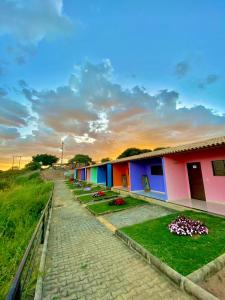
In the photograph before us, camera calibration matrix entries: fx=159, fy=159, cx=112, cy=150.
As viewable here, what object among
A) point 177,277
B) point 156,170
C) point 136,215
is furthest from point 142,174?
point 177,277

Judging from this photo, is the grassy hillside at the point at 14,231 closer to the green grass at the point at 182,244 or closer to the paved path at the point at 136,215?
the green grass at the point at 182,244

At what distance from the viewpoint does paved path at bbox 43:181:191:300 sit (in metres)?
3.19

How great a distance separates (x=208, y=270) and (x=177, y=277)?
30.2 inches

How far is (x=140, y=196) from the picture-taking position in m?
12.0

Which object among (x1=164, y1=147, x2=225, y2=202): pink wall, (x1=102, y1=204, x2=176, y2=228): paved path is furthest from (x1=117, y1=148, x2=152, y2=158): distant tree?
(x1=102, y1=204, x2=176, y2=228): paved path

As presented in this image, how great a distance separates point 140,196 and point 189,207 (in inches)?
169

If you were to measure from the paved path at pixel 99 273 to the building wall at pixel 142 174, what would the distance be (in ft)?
26.5

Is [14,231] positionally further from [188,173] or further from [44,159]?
[44,159]

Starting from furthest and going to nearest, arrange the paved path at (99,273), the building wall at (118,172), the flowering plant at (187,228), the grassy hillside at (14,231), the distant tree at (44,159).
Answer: the distant tree at (44,159) → the building wall at (118,172) → the flowering plant at (187,228) → the grassy hillside at (14,231) → the paved path at (99,273)

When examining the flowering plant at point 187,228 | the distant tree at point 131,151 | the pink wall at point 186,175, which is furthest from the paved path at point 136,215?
the distant tree at point 131,151

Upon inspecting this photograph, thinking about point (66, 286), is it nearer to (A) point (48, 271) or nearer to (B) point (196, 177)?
(A) point (48, 271)

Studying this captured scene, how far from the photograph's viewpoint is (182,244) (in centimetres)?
469

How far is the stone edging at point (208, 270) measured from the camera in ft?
10.8

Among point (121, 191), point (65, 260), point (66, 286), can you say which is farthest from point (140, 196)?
point (66, 286)
